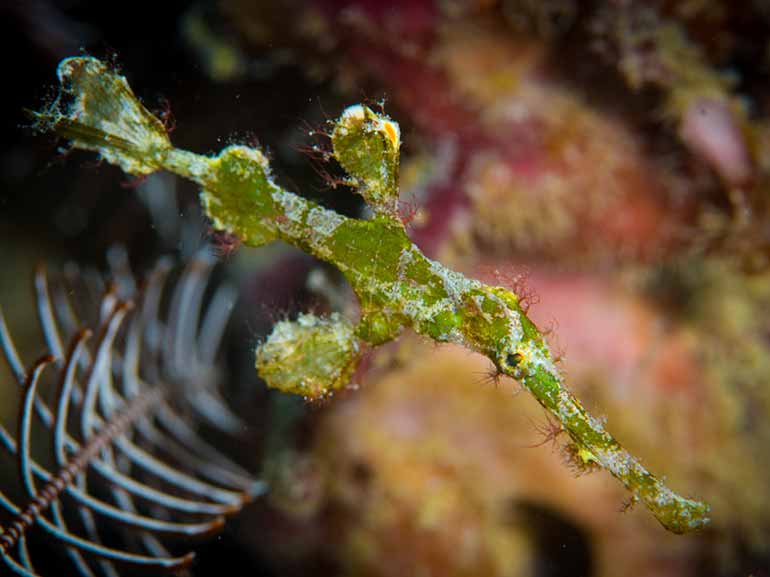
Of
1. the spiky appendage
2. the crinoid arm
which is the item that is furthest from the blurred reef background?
the spiky appendage

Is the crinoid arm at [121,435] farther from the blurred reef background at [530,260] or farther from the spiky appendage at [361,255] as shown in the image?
the spiky appendage at [361,255]

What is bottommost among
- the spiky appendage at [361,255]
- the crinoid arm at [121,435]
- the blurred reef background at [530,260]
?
Result: the crinoid arm at [121,435]

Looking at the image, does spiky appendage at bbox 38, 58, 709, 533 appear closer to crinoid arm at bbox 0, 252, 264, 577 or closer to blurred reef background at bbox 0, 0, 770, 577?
crinoid arm at bbox 0, 252, 264, 577

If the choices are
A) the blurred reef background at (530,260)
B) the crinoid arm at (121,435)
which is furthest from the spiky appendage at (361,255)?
the blurred reef background at (530,260)

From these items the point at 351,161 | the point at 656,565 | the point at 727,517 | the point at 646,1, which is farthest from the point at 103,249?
the point at 727,517

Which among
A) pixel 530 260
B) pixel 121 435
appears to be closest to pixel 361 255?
pixel 121 435

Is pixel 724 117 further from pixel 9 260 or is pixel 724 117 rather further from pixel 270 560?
pixel 9 260
